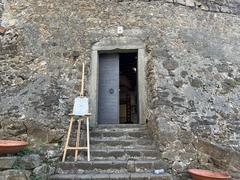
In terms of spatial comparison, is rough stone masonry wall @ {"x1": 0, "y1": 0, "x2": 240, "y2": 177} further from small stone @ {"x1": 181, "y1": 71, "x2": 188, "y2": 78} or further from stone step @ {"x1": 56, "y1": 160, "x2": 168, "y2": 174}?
stone step @ {"x1": 56, "y1": 160, "x2": 168, "y2": 174}

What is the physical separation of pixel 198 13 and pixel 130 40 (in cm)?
182

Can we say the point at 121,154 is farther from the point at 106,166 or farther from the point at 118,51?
the point at 118,51

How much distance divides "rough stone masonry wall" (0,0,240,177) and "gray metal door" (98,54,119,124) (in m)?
0.57

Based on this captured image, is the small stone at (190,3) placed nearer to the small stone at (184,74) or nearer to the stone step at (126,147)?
the small stone at (184,74)

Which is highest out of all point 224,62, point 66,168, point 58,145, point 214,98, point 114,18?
point 114,18

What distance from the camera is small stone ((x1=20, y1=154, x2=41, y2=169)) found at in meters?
3.86

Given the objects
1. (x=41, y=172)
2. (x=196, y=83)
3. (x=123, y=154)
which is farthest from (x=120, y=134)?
(x=196, y=83)

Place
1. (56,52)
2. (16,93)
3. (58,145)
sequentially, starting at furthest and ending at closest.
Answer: (56,52) < (16,93) < (58,145)

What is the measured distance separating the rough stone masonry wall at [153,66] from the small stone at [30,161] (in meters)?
0.78

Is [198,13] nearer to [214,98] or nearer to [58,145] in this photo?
[214,98]

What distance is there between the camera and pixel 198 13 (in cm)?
648

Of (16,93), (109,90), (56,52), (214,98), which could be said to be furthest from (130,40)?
(16,93)

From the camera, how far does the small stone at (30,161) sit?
12.7 feet

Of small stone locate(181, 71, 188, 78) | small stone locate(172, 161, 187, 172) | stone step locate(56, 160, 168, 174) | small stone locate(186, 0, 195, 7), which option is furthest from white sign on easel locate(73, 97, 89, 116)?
small stone locate(186, 0, 195, 7)
